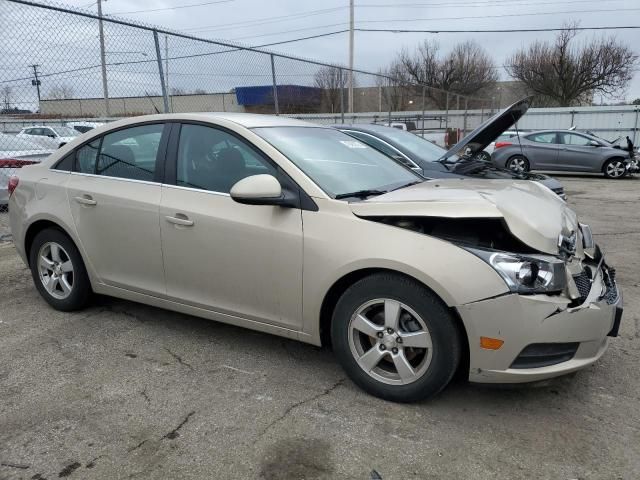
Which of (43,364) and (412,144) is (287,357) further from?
(412,144)

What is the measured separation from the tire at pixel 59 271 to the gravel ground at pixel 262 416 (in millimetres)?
327

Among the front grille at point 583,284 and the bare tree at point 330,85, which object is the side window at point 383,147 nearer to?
the front grille at point 583,284

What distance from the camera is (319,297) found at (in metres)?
2.99

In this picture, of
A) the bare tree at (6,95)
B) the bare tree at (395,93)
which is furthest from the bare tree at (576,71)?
the bare tree at (6,95)

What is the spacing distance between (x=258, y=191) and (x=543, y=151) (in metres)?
14.9

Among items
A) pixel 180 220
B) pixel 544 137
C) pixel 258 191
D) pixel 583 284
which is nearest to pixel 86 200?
pixel 180 220

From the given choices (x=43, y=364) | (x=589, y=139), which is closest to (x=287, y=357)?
(x=43, y=364)

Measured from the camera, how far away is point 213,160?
3.51m

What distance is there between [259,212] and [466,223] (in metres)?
1.20

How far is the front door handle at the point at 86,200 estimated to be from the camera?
387cm

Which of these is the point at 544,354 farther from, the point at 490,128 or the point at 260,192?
the point at 490,128

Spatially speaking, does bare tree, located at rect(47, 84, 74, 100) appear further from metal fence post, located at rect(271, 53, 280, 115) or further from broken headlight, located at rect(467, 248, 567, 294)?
broken headlight, located at rect(467, 248, 567, 294)

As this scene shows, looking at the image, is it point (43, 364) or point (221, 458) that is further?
point (43, 364)

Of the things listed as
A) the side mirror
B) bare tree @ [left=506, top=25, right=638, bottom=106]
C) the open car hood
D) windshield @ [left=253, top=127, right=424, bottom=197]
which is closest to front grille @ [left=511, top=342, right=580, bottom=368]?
windshield @ [left=253, top=127, right=424, bottom=197]
